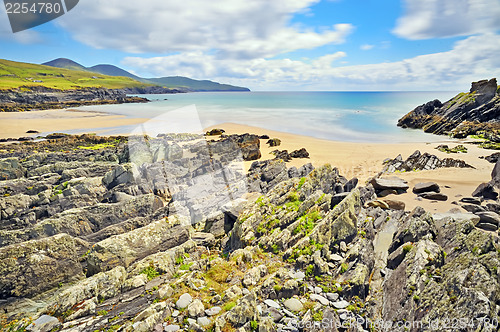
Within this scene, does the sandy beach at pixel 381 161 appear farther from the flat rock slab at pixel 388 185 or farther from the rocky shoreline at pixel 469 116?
the rocky shoreline at pixel 469 116

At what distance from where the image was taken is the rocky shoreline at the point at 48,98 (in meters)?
110

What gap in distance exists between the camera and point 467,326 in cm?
480

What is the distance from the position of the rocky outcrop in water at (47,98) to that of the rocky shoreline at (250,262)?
393 feet

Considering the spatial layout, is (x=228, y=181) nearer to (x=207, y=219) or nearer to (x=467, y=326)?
(x=207, y=219)

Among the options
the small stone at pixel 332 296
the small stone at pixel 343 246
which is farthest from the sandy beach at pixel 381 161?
the small stone at pixel 332 296

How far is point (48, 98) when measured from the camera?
139m

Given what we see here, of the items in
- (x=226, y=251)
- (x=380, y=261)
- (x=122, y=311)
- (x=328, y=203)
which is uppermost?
(x=328, y=203)

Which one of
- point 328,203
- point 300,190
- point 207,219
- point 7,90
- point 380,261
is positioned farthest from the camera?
point 7,90

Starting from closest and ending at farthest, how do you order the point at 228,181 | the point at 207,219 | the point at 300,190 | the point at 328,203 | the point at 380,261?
the point at 380,261 → the point at 328,203 → the point at 300,190 → the point at 207,219 → the point at 228,181

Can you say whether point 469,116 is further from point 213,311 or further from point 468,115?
point 213,311

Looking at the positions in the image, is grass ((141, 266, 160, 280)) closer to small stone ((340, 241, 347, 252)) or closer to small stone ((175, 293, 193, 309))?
small stone ((175, 293, 193, 309))

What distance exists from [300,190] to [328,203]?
1.80m

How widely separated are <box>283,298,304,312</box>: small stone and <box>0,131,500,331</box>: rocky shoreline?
0.11 feet

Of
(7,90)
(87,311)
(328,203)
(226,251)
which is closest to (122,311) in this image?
(87,311)
